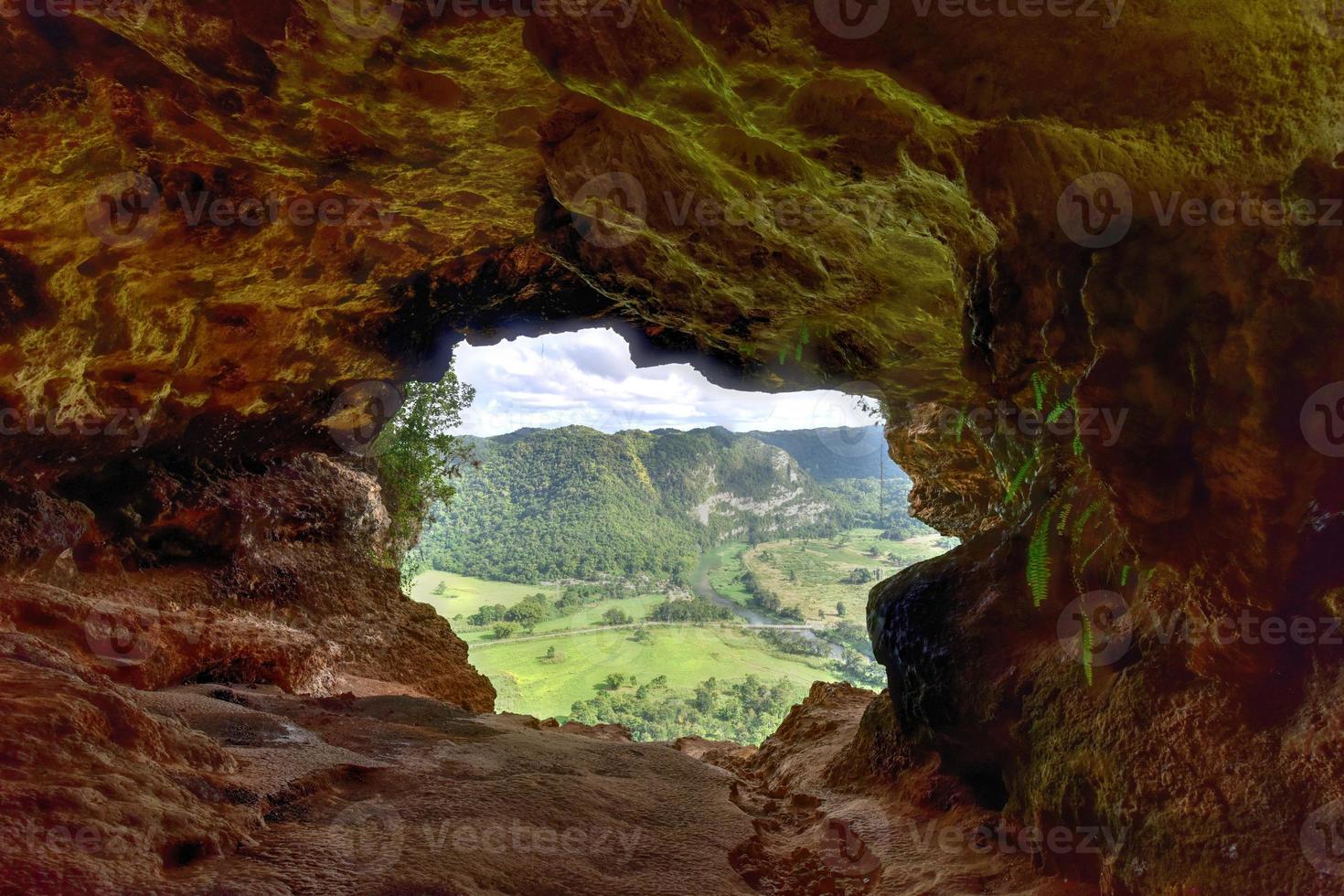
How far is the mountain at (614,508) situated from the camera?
68.7 metres

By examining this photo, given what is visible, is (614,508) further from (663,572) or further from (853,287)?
(853,287)

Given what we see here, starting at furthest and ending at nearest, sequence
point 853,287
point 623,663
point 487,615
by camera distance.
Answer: point 487,615 → point 623,663 → point 853,287

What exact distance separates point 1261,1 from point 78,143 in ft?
27.6

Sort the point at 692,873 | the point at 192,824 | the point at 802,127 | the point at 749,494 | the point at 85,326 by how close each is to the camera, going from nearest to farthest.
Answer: the point at 192,824 → the point at 692,873 → the point at 802,127 → the point at 85,326 → the point at 749,494

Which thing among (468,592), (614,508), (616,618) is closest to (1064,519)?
(616,618)

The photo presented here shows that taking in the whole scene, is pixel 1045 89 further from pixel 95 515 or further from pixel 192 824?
pixel 95 515

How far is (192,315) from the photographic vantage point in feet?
27.0

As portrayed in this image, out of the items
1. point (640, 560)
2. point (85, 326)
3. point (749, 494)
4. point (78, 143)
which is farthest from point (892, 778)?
point (749, 494)

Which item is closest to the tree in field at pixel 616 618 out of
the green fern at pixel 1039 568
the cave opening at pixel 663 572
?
the cave opening at pixel 663 572

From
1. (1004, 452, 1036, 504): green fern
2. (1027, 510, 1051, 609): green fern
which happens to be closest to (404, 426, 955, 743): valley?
(1004, 452, 1036, 504): green fern

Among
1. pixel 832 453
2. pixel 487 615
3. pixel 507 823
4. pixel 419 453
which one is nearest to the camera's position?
pixel 507 823

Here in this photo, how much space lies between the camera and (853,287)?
324 inches

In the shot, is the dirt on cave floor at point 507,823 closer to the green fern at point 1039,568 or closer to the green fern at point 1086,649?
the green fern at point 1086,649

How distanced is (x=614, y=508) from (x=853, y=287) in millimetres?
67191
